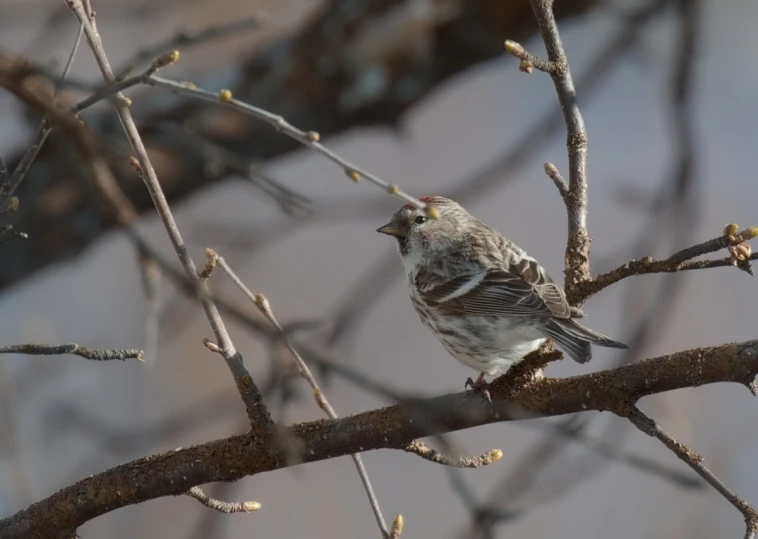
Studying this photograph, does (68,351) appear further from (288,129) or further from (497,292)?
(497,292)

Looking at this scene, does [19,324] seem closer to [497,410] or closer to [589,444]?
[497,410]

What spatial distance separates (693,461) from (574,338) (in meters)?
0.71

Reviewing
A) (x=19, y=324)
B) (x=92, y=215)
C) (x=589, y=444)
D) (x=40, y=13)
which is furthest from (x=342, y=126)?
(x=19, y=324)

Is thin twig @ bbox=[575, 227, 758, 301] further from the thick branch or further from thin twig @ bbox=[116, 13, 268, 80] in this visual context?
thin twig @ bbox=[116, 13, 268, 80]

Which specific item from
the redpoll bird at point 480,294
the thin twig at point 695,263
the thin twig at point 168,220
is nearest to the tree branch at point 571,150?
→ the redpoll bird at point 480,294

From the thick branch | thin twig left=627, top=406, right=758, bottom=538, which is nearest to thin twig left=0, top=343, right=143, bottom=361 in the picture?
the thick branch

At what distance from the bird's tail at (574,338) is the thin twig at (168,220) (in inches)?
28.4

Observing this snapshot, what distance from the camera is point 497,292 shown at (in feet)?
7.85

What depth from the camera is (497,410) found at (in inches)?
55.0

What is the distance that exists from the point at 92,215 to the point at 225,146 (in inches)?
20.6

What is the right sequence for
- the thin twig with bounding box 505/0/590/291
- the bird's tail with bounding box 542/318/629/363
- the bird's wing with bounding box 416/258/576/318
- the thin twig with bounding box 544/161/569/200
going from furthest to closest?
1. the bird's wing with bounding box 416/258/576/318
2. the bird's tail with bounding box 542/318/629/363
3. the thin twig with bounding box 544/161/569/200
4. the thin twig with bounding box 505/0/590/291

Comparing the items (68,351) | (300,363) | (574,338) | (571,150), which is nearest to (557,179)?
(571,150)

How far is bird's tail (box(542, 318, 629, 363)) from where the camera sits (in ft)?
6.20

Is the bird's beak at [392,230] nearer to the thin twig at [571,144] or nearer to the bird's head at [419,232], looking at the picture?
the bird's head at [419,232]
